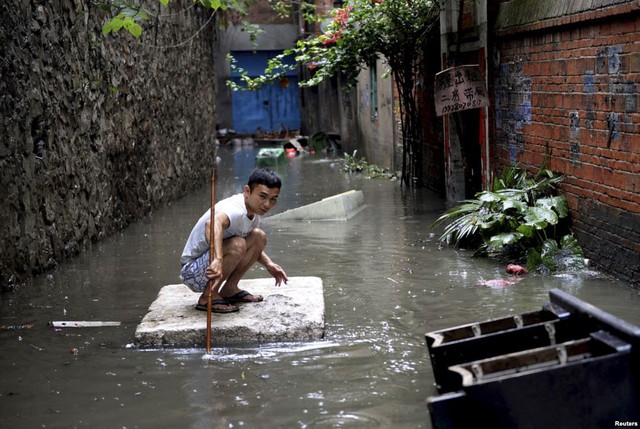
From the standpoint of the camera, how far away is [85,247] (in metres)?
9.68

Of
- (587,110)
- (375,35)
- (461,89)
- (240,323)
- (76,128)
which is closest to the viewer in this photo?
(240,323)

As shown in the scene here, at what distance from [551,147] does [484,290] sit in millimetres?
2321

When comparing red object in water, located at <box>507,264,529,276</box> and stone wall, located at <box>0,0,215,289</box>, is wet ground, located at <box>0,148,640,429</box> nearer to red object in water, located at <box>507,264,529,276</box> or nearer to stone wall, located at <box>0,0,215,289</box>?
red object in water, located at <box>507,264,529,276</box>

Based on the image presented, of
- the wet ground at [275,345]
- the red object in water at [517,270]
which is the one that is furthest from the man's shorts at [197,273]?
the red object in water at [517,270]

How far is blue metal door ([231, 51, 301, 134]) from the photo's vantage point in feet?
111

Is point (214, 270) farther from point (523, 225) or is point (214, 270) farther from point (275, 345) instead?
point (523, 225)

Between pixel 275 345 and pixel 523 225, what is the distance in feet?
10.7

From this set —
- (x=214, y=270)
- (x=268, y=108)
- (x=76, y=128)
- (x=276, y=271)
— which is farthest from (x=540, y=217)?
(x=268, y=108)

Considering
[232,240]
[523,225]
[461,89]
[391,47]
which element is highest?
[391,47]

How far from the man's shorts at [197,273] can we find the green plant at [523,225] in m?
3.21

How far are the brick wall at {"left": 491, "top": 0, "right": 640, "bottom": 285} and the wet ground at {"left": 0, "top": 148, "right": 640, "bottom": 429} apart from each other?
556mm

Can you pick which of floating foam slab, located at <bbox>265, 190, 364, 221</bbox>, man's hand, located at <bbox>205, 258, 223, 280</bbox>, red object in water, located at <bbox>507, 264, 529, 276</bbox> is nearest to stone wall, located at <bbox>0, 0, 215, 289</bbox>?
floating foam slab, located at <bbox>265, 190, 364, 221</bbox>

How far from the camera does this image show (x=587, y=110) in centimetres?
785

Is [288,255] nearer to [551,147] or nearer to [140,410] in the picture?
[551,147]
